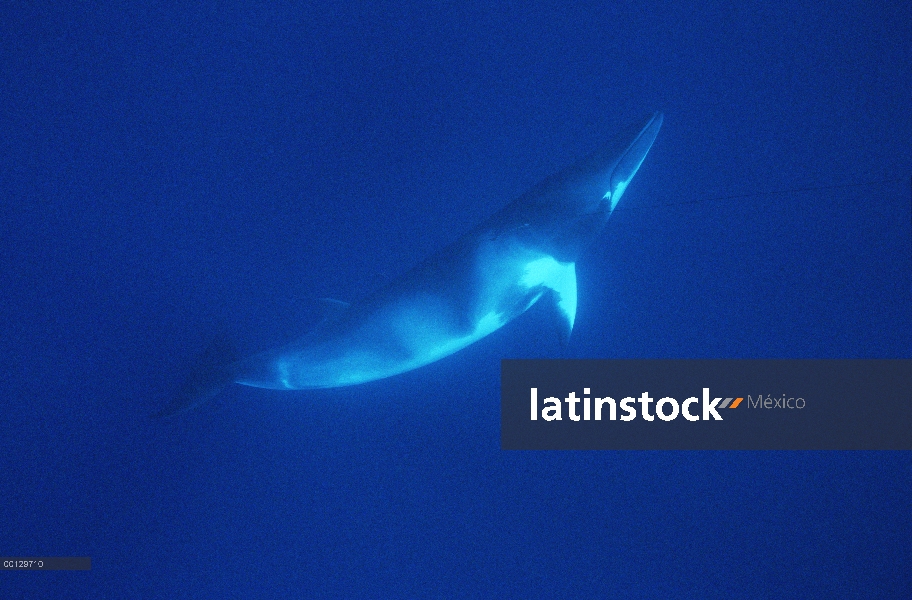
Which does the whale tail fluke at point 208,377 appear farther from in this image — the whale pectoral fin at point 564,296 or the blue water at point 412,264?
the whale pectoral fin at point 564,296

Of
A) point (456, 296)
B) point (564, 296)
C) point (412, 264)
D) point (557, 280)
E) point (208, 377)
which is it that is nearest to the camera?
point (456, 296)

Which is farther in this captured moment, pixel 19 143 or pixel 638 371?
pixel 19 143

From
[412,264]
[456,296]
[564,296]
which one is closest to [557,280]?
[564,296]

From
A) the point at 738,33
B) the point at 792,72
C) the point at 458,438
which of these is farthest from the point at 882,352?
the point at 458,438

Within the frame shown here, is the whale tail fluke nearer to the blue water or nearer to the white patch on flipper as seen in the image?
the blue water

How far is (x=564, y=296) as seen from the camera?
642 centimetres

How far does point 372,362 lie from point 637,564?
447 cm

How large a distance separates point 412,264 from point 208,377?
9.61 ft

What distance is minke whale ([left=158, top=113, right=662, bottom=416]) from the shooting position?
5469 mm

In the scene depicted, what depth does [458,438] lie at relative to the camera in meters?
6.93

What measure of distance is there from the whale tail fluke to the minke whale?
1cm

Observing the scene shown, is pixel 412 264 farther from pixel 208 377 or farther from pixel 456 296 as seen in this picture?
pixel 208 377

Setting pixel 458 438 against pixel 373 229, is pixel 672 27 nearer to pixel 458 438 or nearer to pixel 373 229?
pixel 373 229

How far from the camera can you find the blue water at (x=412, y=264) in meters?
6.75
